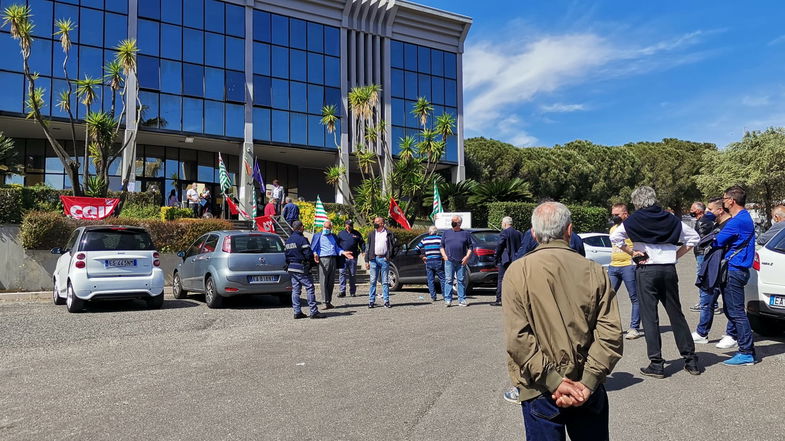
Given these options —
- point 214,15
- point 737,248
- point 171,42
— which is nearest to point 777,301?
point 737,248

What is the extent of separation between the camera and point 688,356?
5871 mm

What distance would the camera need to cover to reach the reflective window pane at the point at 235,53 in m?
30.3

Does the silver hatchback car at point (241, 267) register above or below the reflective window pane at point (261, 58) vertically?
below

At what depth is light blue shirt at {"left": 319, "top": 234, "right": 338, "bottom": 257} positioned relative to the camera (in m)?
11.3

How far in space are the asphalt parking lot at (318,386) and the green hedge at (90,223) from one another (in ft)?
22.2

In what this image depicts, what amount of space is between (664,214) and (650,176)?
51802 millimetres

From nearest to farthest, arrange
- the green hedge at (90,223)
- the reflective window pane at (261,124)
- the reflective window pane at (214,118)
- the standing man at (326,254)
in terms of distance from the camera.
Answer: the standing man at (326,254), the green hedge at (90,223), the reflective window pane at (214,118), the reflective window pane at (261,124)

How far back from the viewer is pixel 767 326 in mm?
7852

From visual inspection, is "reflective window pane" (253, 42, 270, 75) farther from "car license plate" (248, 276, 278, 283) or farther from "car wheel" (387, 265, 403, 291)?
"car license plate" (248, 276, 278, 283)

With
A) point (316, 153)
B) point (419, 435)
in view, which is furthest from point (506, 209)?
point (419, 435)

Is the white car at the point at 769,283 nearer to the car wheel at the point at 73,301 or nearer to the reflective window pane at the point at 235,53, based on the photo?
the car wheel at the point at 73,301

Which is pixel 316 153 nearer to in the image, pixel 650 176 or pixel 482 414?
pixel 482 414

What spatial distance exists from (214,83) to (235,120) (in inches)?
81.4

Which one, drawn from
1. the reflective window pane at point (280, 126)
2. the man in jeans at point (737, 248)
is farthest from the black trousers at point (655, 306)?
the reflective window pane at point (280, 126)
